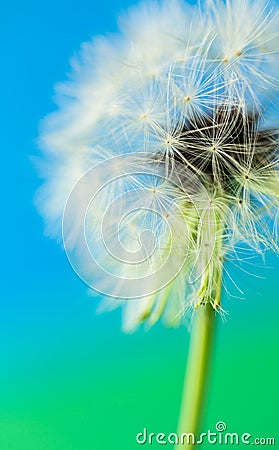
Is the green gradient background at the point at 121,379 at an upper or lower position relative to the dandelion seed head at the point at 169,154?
lower

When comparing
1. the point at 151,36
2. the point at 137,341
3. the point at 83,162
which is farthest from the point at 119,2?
the point at 137,341

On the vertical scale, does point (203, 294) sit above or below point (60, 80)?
below

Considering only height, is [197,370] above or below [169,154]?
below

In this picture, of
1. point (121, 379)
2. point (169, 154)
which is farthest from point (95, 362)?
point (169, 154)

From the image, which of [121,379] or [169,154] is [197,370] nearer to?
[121,379]

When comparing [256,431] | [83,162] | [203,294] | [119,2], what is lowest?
[256,431]

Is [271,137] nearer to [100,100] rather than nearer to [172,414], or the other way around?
[100,100]
